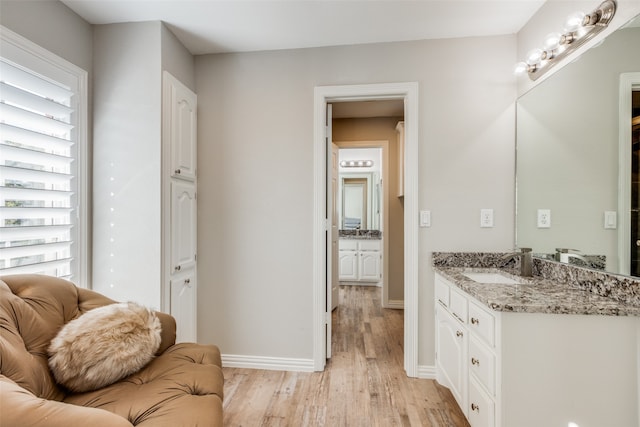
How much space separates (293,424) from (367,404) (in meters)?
0.50

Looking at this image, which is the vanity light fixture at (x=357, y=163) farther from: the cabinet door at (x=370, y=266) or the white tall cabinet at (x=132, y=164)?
the white tall cabinet at (x=132, y=164)

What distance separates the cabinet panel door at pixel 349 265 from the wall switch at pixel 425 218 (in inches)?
→ 122

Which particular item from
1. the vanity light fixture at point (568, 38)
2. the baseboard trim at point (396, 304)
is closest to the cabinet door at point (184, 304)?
the baseboard trim at point (396, 304)

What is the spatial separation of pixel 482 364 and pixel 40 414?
1.68m

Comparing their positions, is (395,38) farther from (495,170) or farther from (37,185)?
(37,185)

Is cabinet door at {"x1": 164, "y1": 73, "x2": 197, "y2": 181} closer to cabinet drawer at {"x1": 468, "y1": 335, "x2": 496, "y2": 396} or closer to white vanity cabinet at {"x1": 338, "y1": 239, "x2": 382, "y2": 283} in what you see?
cabinet drawer at {"x1": 468, "y1": 335, "x2": 496, "y2": 396}

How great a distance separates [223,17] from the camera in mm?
2078

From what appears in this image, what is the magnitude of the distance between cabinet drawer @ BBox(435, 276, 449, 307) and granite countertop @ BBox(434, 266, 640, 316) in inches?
10.1

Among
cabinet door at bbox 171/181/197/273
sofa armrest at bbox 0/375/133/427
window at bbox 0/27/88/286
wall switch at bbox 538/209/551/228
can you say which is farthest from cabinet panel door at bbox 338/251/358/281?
sofa armrest at bbox 0/375/133/427

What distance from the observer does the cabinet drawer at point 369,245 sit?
17.4ft

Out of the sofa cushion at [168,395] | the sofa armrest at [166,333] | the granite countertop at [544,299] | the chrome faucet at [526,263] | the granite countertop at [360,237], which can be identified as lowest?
the sofa cushion at [168,395]

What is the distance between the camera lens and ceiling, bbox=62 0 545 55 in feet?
6.40

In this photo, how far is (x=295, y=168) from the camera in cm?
247

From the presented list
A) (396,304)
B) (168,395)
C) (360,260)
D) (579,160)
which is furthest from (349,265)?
(168,395)
